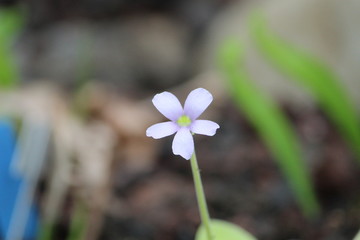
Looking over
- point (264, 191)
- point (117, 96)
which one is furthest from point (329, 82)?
point (117, 96)

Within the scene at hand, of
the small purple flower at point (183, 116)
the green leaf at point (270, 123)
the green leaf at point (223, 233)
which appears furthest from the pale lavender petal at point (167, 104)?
the green leaf at point (270, 123)

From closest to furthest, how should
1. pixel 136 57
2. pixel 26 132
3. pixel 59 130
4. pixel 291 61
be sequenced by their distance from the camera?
pixel 291 61, pixel 26 132, pixel 59 130, pixel 136 57

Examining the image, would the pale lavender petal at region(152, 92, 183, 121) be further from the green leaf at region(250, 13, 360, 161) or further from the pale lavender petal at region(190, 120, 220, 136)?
the green leaf at region(250, 13, 360, 161)

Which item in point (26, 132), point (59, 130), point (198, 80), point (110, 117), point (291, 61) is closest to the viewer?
point (291, 61)

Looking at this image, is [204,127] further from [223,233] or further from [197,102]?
[223,233]

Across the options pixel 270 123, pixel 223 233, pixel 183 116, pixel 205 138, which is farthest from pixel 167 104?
pixel 205 138

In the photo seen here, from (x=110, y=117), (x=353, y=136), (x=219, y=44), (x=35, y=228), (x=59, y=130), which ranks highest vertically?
(x=219, y=44)

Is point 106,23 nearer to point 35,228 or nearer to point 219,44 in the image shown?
point 219,44
